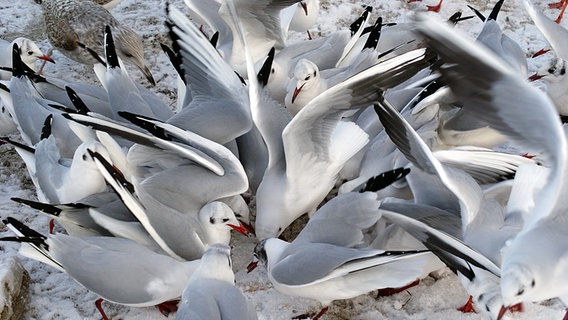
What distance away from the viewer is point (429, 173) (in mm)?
2551

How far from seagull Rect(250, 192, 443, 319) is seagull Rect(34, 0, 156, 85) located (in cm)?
174

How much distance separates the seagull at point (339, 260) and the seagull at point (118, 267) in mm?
346

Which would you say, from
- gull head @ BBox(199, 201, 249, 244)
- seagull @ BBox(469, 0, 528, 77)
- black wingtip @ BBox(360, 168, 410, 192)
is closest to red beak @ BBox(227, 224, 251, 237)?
gull head @ BBox(199, 201, 249, 244)

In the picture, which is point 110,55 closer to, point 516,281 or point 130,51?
point 130,51

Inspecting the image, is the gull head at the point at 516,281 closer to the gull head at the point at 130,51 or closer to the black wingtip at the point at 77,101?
the black wingtip at the point at 77,101

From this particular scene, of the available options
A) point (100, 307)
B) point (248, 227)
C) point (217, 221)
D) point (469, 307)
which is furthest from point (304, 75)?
point (100, 307)

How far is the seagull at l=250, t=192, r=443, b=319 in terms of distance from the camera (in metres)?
2.36

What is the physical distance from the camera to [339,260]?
2.36 m

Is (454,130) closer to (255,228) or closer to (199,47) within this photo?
(255,228)

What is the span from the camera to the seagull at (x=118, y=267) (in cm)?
247

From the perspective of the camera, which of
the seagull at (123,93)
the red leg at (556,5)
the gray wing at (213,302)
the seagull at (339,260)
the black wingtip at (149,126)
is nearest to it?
the gray wing at (213,302)

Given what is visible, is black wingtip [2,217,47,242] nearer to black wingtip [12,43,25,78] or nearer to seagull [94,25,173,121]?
seagull [94,25,173,121]

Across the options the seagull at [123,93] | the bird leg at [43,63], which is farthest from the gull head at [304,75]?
the bird leg at [43,63]

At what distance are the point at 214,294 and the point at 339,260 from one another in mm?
446
